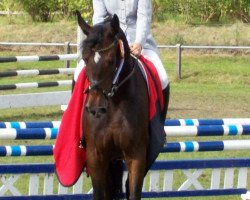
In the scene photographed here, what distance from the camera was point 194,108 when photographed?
15.7 meters

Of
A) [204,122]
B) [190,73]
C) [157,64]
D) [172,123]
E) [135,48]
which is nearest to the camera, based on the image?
[135,48]

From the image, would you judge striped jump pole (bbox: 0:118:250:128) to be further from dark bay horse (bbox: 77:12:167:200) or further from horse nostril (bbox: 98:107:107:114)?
horse nostril (bbox: 98:107:107:114)

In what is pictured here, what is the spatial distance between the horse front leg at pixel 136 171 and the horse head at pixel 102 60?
50 centimetres

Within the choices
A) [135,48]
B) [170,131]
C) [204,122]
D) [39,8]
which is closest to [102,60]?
[135,48]

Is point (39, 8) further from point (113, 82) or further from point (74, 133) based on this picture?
point (113, 82)

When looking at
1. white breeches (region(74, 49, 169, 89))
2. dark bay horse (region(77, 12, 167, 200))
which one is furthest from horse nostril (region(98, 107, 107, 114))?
white breeches (region(74, 49, 169, 89))

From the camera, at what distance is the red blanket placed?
6.36m

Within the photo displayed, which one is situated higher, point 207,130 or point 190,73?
point 207,130

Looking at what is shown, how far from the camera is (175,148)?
7.27 metres

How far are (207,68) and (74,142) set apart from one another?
16258mm

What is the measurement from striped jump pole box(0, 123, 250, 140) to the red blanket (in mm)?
353

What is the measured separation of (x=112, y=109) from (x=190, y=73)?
15847 millimetres

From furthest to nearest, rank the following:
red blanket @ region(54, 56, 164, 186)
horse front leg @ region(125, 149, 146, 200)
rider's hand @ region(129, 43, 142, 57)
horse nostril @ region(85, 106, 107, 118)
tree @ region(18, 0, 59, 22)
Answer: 1. tree @ region(18, 0, 59, 22)
2. rider's hand @ region(129, 43, 142, 57)
3. red blanket @ region(54, 56, 164, 186)
4. horse front leg @ region(125, 149, 146, 200)
5. horse nostril @ region(85, 106, 107, 118)

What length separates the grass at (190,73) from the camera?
14266mm
